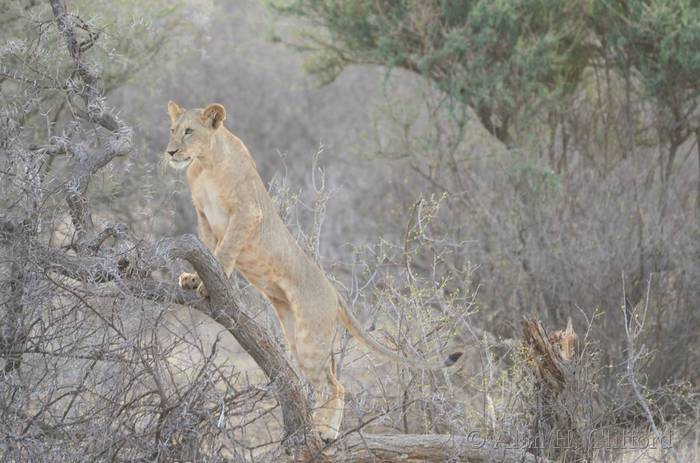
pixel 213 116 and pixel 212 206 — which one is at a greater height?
pixel 213 116

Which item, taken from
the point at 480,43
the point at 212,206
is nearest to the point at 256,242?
the point at 212,206

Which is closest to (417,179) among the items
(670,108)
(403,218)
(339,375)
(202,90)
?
(403,218)

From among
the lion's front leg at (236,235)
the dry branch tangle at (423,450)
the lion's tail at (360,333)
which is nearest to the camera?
the lion's front leg at (236,235)

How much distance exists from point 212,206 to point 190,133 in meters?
0.39

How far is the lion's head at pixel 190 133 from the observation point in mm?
5895

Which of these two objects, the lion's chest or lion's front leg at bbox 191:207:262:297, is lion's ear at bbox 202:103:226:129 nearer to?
the lion's chest

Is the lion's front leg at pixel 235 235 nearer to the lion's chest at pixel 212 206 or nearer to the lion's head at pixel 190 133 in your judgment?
the lion's chest at pixel 212 206

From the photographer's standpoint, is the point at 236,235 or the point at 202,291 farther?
the point at 236,235

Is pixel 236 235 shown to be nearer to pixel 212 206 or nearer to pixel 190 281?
pixel 212 206

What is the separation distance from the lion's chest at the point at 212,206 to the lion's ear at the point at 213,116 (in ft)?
0.91

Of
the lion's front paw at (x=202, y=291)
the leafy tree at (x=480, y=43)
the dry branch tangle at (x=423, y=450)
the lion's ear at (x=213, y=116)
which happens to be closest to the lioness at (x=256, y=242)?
the lion's ear at (x=213, y=116)

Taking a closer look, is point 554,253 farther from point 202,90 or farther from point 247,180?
point 202,90

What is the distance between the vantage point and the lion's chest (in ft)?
19.8

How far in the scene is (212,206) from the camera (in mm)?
6059
